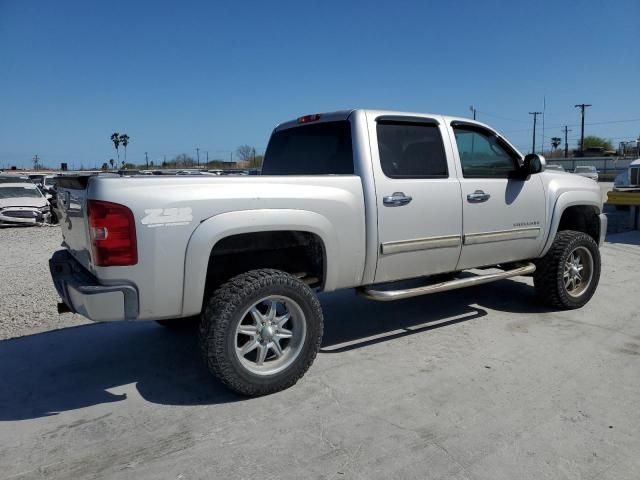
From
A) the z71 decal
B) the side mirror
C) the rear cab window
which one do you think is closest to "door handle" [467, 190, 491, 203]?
the side mirror

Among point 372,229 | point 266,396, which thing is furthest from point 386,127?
point 266,396

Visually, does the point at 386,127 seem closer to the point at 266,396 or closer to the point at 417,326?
the point at 417,326

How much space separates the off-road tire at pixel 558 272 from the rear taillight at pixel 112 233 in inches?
168

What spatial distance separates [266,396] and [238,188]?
1464 mm

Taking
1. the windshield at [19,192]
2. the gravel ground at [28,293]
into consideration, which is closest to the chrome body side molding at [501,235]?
the gravel ground at [28,293]

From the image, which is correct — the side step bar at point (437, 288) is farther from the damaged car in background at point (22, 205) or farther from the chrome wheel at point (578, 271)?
the damaged car in background at point (22, 205)

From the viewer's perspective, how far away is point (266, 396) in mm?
3707

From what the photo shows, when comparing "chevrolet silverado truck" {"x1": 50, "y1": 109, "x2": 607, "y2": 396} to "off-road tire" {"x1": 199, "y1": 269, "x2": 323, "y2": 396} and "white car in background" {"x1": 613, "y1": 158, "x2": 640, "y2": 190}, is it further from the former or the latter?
"white car in background" {"x1": 613, "y1": 158, "x2": 640, "y2": 190}

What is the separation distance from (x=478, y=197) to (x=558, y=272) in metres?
1.46

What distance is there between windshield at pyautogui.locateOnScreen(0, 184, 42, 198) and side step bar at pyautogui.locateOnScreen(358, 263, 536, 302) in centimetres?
1747

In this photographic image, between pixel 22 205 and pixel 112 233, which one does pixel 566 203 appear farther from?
pixel 22 205

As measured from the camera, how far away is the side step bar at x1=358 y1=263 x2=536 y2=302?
4.30 m

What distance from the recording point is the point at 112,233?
3.15m

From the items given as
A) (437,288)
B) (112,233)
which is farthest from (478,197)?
(112,233)
